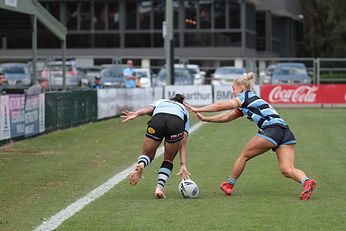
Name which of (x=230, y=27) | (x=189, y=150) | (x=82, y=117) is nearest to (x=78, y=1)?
(x=230, y=27)

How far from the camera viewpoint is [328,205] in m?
10.3

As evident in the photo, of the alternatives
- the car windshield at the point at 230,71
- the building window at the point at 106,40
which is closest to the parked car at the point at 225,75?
the car windshield at the point at 230,71

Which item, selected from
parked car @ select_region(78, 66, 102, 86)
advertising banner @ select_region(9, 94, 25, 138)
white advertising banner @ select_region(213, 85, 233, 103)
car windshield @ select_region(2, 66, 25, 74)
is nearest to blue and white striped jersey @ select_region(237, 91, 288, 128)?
advertising banner @ select_region(9, 94, 25, 138)

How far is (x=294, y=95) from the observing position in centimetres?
3903

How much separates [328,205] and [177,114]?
2206mm

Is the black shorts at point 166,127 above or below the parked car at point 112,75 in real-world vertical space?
below

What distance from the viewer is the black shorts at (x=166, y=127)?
10930 mm

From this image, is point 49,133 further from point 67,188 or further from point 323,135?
point 67,188

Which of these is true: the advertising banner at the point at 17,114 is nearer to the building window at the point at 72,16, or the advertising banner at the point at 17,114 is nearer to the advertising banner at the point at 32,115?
the advertising banner at the point at 32,115

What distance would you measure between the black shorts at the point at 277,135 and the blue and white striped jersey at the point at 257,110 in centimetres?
6

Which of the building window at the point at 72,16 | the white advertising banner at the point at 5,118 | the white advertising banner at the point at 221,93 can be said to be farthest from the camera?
the building window at the point at 72,16

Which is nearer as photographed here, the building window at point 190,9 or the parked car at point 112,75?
the parked car at point 112,75

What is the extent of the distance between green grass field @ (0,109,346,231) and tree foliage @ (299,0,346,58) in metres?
35.9

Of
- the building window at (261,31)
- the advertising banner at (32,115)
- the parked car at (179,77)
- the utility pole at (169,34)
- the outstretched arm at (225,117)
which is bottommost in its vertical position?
the advertising banner at (32,115)
